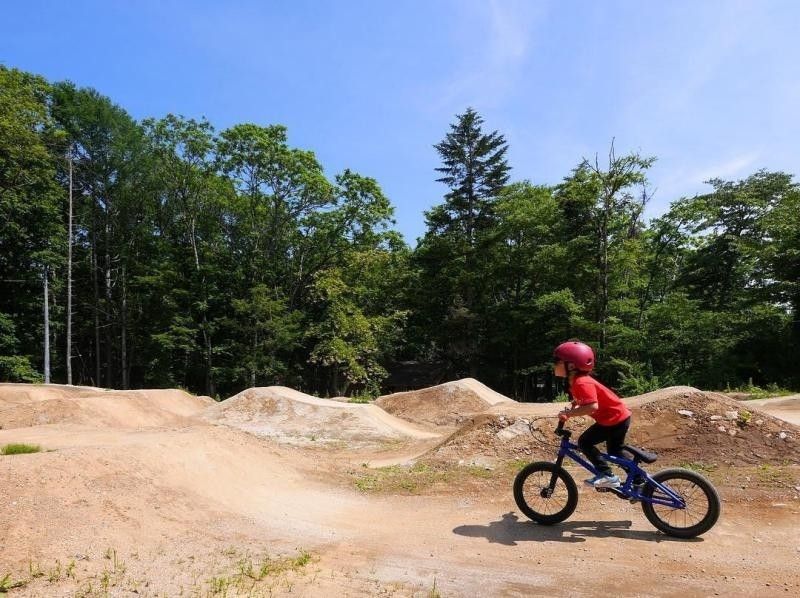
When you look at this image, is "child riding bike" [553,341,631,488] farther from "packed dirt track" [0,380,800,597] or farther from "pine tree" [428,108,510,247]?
"pine tree" [428,108,510,247]

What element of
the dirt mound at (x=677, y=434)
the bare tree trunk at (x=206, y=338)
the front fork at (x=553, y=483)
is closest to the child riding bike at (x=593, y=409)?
the front fork at (x=553, y=483)

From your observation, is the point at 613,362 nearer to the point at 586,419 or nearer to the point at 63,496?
the point at 586,419

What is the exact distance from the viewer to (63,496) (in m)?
5.54

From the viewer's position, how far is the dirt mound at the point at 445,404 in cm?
1909

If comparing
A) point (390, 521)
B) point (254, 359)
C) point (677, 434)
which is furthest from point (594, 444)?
point (254, 359)

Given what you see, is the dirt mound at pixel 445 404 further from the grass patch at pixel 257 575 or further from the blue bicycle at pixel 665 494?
the grass patch at pixel 257 575

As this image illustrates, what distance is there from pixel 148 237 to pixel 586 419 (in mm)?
37266

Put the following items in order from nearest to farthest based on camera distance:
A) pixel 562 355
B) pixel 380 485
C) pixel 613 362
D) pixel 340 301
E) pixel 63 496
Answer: pixel 562 355, pixel 63 496, pixel 380 485, pixel 613 362, pixel 340 301

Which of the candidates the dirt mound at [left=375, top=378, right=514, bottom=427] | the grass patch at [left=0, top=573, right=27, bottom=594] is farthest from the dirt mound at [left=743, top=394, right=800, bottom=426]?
the grass patch at [left=0, top=573, right=27, bottom=594]

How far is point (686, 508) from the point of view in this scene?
500 centimetres

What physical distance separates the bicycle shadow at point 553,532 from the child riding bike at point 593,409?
23.5 inches

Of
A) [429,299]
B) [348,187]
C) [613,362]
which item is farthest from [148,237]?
[613,362]

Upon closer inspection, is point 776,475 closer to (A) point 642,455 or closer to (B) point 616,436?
(A) point 642,455

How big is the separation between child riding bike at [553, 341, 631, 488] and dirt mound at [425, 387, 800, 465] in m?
1.68
